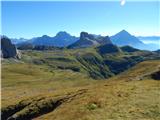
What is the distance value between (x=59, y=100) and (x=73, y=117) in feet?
61.3

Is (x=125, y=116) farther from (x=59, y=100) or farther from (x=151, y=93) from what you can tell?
(x=59, y=100)

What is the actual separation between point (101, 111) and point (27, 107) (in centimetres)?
2252

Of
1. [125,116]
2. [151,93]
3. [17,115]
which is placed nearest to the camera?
[125,116]

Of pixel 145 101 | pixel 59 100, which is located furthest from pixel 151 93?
pixel 59 100

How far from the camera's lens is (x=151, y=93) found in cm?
4888

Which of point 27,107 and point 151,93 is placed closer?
point 151,93

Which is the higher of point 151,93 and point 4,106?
point 151,93

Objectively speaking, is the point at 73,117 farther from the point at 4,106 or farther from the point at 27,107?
the point at 4,106

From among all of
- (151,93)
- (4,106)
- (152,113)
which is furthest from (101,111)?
(4,106)

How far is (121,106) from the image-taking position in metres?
42.5

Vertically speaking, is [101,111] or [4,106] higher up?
[101,111]

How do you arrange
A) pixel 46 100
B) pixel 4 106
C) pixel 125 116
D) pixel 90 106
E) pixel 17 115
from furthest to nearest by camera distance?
pixel 4 106
pixel 46 100
pixel 17 115
pixel 90 106
pixel 125 116

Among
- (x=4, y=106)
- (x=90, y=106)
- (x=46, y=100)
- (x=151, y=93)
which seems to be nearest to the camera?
(x=90, y=106)

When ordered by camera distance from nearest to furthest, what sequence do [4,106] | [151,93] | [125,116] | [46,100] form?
1. [125,116]
2. [151,93]
3. [46,100]
4. [4,106]
